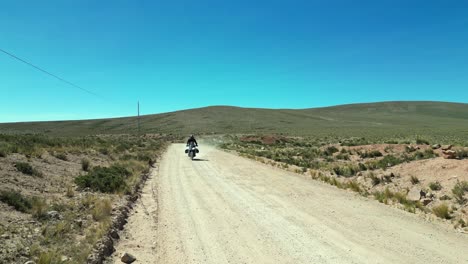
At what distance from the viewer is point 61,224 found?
27.6ft

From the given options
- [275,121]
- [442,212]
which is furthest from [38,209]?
[275,121]

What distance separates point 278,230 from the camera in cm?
899

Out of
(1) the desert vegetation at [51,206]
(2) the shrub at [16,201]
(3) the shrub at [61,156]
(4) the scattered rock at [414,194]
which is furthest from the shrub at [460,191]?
(3) the shrub at [61,156]

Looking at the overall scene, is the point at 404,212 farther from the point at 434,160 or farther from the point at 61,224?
the point at 61,224

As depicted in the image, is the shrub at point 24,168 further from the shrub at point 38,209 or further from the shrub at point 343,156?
the shrub at point 343,156

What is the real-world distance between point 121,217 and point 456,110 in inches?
7256

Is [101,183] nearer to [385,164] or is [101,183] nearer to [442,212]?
[442,212]

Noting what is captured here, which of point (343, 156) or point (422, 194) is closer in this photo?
point (422, 194)

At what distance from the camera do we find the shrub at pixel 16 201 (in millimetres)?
9406

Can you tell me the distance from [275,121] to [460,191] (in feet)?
387

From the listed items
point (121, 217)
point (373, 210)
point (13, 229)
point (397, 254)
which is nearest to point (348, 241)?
point (397, 254)

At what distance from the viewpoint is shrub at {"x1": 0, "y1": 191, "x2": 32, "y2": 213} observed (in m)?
9.41

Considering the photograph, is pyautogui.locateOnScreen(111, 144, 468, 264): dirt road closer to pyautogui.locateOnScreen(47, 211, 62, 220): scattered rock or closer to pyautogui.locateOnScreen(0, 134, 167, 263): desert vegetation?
pyautogui.locateOnScreen(0, 134, 167, 263): desert vegetation

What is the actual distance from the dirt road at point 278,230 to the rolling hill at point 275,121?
89.3m
